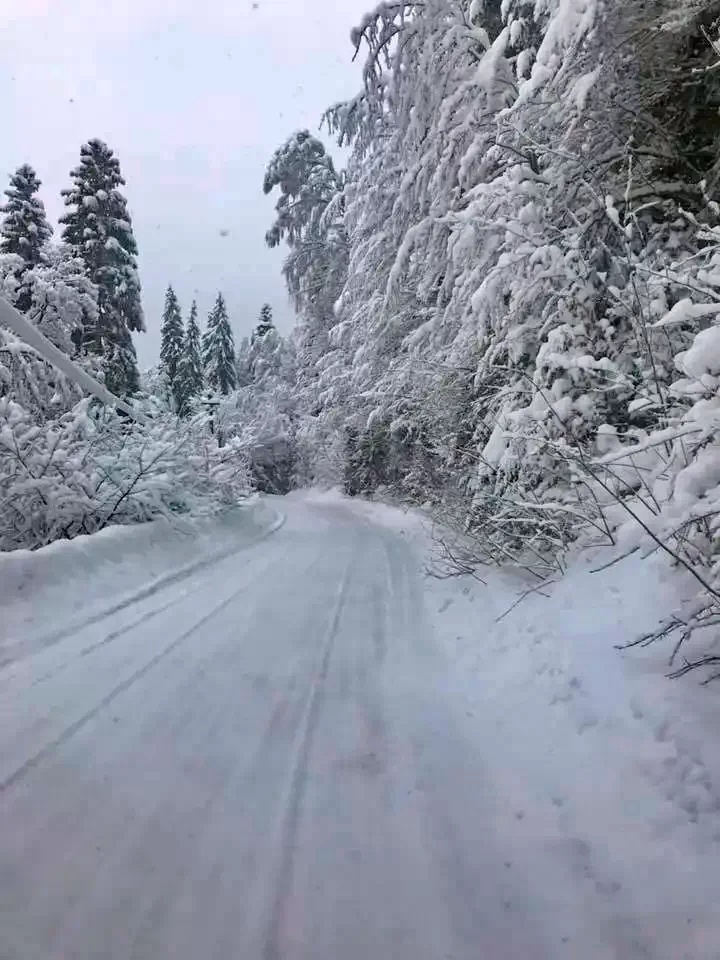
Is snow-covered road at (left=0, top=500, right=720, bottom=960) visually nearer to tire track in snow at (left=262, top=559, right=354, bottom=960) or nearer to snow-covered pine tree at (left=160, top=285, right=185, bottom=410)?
tire track in snow at (left=262, top=559, right=354, bottom=960)

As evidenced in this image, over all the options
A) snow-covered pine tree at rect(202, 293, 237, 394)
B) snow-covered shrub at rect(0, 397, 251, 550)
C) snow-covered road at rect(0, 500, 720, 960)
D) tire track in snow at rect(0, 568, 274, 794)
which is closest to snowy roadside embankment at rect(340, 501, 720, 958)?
snow-covered road at rect(0, 500, 720, 960)

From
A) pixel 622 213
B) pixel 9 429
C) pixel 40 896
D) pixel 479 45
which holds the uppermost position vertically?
pixel 479 45

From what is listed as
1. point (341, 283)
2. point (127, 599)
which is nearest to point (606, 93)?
point (127, 599)

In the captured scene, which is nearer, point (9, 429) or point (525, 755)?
point (525, 755)

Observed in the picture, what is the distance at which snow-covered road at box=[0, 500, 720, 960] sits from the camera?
2.29m

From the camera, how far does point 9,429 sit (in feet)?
26.0

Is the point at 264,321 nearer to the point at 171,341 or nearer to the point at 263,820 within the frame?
the point at 171,341

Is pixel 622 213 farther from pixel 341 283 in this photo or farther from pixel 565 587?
pixel 341 283

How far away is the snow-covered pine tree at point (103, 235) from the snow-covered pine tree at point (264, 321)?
28334 millimetres

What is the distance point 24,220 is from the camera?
19562 mm

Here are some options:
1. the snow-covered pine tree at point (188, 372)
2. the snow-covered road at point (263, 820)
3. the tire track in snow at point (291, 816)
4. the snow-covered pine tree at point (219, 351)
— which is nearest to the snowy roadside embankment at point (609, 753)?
the snow-covered road at point (263, 820)

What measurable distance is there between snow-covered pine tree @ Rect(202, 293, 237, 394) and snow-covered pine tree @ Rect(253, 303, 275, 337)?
8.04 feet

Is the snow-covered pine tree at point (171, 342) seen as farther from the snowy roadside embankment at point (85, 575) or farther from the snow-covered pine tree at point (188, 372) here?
the snowy roadside embankment at point (85, 575)

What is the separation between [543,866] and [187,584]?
6.60m
